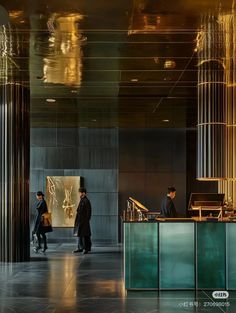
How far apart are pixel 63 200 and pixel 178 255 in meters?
9.87

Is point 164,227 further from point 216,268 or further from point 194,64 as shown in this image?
point 194,64

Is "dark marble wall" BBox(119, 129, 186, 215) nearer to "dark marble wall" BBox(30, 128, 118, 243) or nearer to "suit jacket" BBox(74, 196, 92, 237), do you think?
"dark marble wall" BBox(30, 128, 118, 243)

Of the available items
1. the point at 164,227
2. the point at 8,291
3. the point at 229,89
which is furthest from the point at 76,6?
the point at 229,89

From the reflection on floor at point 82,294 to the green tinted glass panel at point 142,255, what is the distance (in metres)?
0.24

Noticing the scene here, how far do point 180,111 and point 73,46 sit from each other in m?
7.16

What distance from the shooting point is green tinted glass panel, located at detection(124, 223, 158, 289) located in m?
9.33

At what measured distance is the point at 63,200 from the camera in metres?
18.8

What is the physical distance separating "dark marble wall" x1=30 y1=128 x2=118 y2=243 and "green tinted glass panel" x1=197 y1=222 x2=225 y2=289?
9.59m

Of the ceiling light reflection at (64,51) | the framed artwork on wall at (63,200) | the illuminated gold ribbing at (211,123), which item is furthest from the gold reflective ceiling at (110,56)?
the framed artwork on wall at (63,200)

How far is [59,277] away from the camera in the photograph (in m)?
10.8

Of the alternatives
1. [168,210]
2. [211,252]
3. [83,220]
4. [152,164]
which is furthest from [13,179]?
[152,164]

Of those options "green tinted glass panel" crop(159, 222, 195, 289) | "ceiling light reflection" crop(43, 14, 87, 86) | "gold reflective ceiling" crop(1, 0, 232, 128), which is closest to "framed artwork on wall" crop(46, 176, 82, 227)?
"gold reflective ceiling" crop(1, 0, 232, 128)

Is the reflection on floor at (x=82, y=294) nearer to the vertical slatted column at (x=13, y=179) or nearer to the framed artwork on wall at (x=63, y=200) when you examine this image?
the vertical slatted column at (x=13, y=179)

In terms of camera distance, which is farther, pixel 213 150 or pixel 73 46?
pixel 213 150
